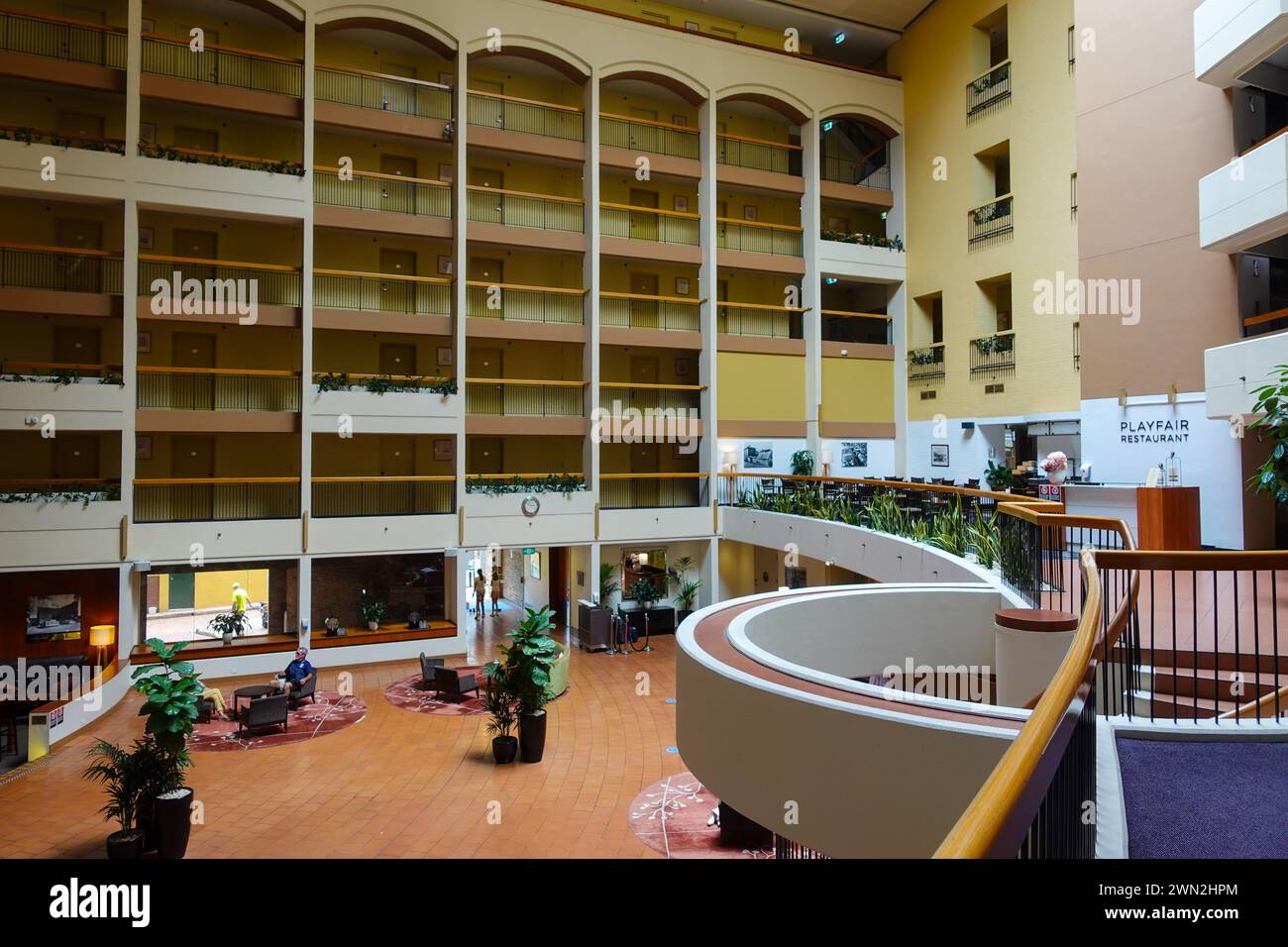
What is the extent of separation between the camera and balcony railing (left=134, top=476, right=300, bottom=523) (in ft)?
59.4

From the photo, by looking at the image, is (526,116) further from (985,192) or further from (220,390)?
(985,192)

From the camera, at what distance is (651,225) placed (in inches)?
949

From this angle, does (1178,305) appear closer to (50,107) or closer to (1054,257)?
(1054,257)

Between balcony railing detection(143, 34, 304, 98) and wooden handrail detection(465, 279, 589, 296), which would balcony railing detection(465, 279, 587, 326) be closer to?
wooden handrail detection(465, 279, 589, 296)

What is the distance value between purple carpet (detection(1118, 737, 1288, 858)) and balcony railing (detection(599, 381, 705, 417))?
1864 cm

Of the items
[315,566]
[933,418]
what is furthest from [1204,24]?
[315,566]

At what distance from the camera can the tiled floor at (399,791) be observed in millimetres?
9375

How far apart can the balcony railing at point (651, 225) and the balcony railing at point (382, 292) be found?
499 cm

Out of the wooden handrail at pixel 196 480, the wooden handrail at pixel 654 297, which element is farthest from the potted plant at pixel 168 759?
the wooden handrail at pixel 654 297

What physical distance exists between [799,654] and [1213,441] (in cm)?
964

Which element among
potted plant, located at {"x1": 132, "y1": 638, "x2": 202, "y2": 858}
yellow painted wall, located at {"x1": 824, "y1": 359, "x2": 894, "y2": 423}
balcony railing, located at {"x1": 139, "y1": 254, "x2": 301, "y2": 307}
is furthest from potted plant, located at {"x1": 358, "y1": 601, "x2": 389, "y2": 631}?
yellow painted wall, located at {"x1": 824, "y1": 359, "x2": 894, "y2": 423}

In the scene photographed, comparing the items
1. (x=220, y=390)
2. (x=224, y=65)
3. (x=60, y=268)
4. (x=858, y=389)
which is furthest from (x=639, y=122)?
(x=60, y=268)

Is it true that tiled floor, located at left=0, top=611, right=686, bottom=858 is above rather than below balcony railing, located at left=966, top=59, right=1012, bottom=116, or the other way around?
below

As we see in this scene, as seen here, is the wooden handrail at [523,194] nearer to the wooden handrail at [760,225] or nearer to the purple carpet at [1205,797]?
the wooden handrail at [760,225]
